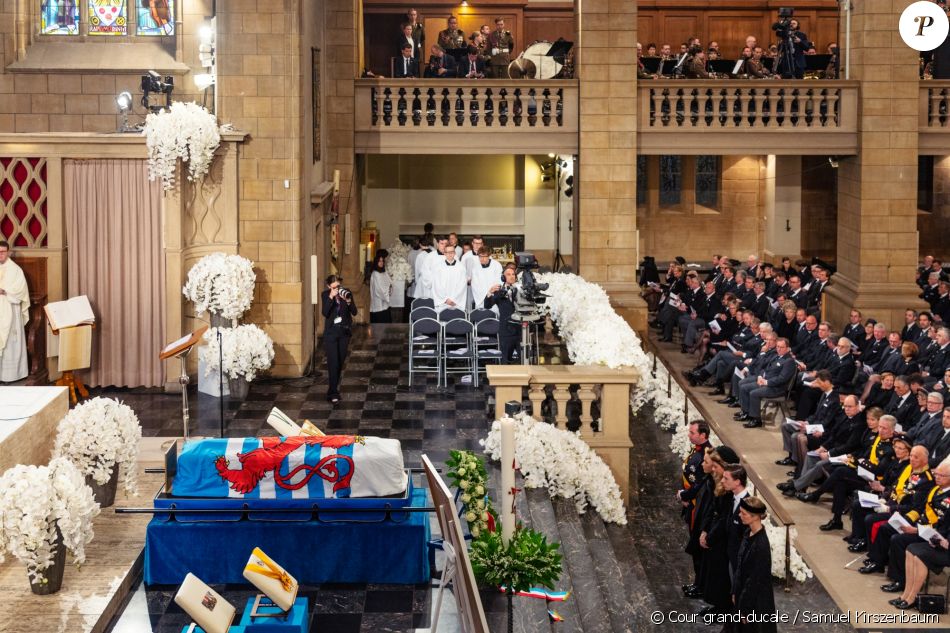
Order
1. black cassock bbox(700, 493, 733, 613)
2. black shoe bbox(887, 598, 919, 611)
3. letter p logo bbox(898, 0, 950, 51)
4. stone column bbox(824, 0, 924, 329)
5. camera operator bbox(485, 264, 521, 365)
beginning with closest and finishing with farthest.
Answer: black cassock bbox(700, 493, 733, 613)
black shoe bbox(887, 598, 919, 611)
letter p logo bbox(898, 0, 950, 51)
camera operator bbox(485, 264, 521, 365)
stone column bbox(824, 0, 924, 329)

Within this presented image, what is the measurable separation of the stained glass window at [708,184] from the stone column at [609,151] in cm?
933

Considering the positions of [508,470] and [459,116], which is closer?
[508,470]

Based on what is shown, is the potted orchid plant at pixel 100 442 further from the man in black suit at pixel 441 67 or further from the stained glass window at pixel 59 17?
the man in black suit at pixel 441 67

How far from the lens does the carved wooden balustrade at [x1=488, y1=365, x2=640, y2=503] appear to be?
465 inches

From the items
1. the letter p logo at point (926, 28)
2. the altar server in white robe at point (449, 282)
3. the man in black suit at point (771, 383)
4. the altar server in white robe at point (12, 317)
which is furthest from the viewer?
the altar server in white robe at point (449, 282)

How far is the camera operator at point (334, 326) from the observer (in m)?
14.0

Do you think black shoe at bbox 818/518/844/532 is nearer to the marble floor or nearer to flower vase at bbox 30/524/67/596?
the marble floor

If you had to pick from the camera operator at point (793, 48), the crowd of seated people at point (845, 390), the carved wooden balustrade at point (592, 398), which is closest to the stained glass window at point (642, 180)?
the crowd of seated people at point (845, 390)

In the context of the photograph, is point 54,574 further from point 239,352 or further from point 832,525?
point 832,525

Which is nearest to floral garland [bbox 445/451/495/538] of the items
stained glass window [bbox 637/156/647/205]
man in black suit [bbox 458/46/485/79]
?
man in black suit [bbox 458/46/485/79]

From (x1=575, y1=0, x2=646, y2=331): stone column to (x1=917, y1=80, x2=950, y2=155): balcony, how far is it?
4.31 m

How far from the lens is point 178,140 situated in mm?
13797

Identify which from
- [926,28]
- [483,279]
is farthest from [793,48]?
[926,28]

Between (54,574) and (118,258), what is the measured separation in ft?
21.8
